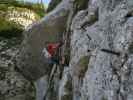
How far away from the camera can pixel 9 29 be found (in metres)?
24.3

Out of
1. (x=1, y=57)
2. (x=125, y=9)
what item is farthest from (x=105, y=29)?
(x=1, y=57)

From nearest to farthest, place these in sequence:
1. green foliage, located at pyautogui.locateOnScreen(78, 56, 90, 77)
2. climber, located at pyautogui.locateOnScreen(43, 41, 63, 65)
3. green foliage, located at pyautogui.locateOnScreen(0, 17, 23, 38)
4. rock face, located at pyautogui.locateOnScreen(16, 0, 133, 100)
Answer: rock face, located at pyautogui.locateOnScreen(16, 0, 133, 100) < green foliage, located at pyautogui.locateOnScreen(78, 56, 90, 77) < climber, located at pyautogui.locateOnScreen(43, 41, 63, 65) < green foliage, located at pyautogui.locateOnScreen(0, 17, 23, 38)

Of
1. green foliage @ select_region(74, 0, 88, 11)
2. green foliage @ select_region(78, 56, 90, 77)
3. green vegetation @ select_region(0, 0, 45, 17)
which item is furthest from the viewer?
green vegetation @ select_region(0, 0, 45, 17)

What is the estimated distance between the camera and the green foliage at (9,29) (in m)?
24.3

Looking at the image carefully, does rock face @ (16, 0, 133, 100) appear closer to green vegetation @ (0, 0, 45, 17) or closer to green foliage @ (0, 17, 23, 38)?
green foliage @ (0, 17, 23, 38)

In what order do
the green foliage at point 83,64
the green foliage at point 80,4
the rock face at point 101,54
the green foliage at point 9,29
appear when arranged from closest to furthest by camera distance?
the rock face at point 101,54, the green foliage at point 83,64, the green foliage at point 80,4, the green foliage at point 9,29

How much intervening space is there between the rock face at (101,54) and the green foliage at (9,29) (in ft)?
32.5

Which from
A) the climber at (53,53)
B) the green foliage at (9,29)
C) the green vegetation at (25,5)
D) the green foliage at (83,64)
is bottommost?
the green foliage at (83,64)

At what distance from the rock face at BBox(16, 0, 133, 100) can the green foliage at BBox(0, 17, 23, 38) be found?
9906 mm

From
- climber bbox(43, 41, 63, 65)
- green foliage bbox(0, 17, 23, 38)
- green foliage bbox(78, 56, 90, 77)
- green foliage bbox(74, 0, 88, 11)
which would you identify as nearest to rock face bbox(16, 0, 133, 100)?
green foliage bbox(78, 56, 90, 77)

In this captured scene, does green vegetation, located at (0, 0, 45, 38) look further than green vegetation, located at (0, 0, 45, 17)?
No

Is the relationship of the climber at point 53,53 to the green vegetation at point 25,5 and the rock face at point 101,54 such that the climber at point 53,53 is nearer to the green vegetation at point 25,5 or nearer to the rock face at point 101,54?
the rock face at point 101,54

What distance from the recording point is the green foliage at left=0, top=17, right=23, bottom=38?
24.3 m

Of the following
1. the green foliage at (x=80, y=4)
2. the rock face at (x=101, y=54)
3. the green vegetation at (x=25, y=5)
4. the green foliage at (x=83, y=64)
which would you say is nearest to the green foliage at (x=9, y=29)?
the green vegetation at (x=25, y=5)
